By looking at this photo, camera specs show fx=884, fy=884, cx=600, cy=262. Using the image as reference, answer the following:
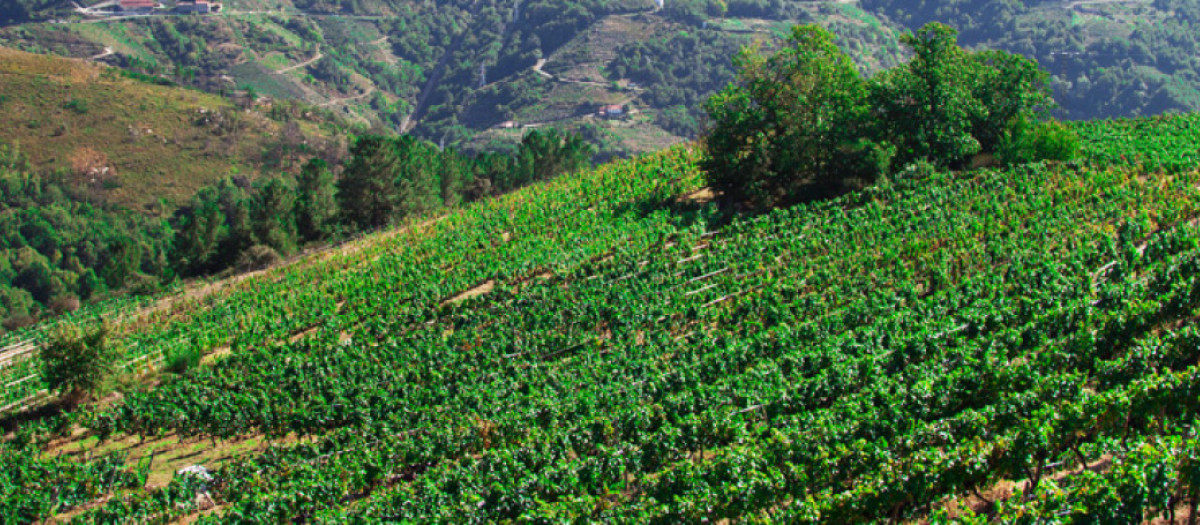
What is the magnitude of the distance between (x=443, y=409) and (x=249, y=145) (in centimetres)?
12416

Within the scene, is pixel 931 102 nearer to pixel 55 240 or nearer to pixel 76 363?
pixel 76 363

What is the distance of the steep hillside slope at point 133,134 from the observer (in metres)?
125

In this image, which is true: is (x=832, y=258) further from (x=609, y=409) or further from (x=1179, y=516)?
(x=1179, y=516)

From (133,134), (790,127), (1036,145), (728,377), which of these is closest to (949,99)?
(1036,145)

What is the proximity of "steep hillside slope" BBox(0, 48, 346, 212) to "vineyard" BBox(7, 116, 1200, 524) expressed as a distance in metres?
81.3

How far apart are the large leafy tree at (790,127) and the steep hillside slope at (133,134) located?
96.1 meters

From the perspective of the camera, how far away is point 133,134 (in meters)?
130

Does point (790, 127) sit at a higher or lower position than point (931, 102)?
lower

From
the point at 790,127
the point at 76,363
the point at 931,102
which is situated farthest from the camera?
the point at 790,127

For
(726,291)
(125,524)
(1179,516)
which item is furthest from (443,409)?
(1179,516)

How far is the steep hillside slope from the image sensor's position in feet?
410

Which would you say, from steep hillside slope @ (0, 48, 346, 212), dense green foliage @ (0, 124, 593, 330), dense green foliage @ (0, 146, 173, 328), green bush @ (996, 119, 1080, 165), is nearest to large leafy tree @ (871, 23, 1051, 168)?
green bush @ (996, 119, 1080, 165)

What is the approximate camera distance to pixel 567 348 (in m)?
33.9

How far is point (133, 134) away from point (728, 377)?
12836 centimetres
